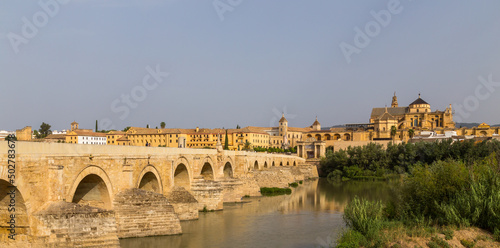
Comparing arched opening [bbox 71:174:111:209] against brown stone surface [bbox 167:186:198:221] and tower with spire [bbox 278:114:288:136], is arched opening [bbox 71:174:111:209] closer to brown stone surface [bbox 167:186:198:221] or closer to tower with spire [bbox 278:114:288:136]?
brown stone surface [bbox 167:186:198:221]

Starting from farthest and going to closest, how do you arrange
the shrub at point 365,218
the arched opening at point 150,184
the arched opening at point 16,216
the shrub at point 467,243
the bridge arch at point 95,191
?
the arched opening at point 150,184 < the bridge arch at point 95,191 < the shrub at point 365,218 < the shrub at point 467,243 < the arched opening at point 16,216

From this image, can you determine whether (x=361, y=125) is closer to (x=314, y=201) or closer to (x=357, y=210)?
(x=314, y=201)

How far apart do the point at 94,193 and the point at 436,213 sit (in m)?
11.2

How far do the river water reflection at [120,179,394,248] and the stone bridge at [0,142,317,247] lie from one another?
0.75 metres

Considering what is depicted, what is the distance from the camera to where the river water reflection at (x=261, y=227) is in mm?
16438

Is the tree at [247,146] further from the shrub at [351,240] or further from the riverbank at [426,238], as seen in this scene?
the riverbank at [426,238]

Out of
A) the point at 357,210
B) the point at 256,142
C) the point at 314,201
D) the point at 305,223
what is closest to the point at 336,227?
the point at 305,223

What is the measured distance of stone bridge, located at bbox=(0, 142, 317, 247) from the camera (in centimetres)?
1152

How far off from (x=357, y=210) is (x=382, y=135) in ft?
257

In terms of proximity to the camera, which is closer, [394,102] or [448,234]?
[448,234]

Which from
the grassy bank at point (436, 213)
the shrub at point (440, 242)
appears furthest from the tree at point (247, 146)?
the shrub at point (440, 242)

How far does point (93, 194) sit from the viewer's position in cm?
1548

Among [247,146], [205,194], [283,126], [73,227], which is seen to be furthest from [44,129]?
[73,227]

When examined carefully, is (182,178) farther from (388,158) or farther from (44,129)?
(44,129)
